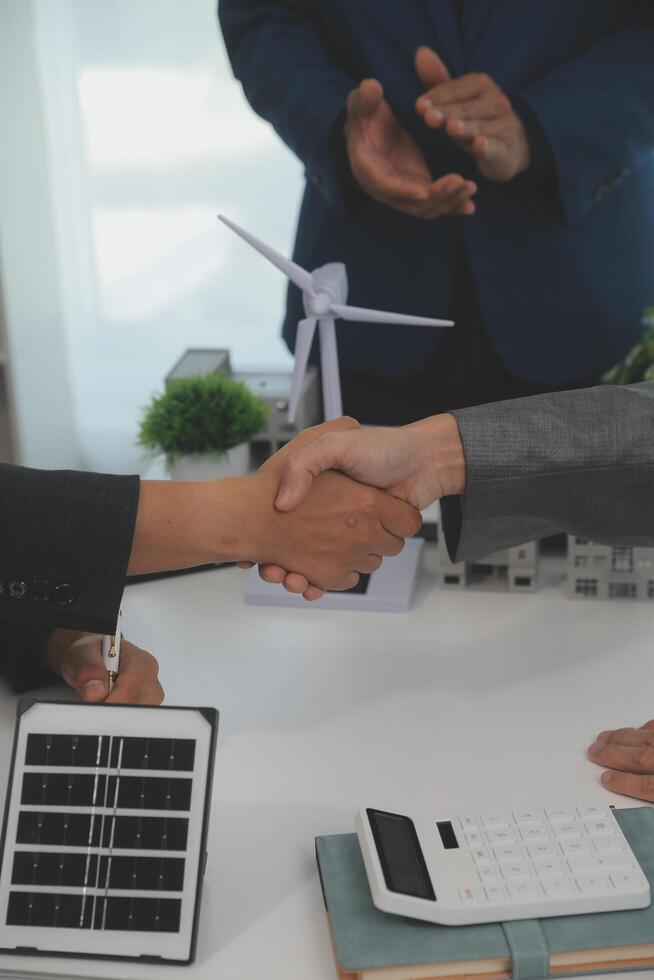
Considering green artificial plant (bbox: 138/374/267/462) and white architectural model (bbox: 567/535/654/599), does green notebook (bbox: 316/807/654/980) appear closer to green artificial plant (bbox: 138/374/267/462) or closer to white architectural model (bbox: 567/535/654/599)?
white architectural model (bbox: 567/535/654/599)

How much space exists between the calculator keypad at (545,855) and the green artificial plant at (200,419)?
34.2 inches

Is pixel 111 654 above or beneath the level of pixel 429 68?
beneath

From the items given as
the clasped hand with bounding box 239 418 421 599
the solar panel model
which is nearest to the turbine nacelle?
the clasped hand with bounding box 239 418 421 599

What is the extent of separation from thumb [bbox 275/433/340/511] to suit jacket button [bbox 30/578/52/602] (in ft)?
1.14

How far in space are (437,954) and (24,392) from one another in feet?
9.37

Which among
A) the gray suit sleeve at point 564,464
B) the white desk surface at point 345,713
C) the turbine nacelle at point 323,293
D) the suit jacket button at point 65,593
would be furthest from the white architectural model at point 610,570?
the suit jacket button at point 65,593

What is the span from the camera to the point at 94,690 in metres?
1.33

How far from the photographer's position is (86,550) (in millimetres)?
1289

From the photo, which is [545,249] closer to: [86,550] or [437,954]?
[86,550]

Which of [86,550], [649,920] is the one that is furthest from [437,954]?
[86,550]

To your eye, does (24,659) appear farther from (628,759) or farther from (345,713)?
(628,759)

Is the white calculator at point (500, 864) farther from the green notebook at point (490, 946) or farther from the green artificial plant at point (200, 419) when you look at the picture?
the green artificial plant at point (200, 419)

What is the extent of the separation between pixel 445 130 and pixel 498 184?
23 centimetres

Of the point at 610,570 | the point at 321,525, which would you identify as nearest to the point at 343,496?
the point at 321,525
